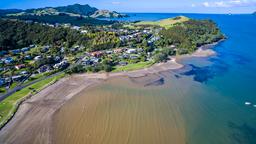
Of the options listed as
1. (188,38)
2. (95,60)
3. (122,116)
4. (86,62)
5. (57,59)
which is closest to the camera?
(122,116)

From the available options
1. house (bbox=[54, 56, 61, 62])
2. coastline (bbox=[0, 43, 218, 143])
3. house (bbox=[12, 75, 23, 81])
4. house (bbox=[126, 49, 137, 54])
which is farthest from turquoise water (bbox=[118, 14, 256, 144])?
house (bbox=[12, 75, 23, 81])

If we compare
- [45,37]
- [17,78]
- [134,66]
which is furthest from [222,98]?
[45,37]

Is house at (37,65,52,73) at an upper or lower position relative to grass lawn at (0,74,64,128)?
upper

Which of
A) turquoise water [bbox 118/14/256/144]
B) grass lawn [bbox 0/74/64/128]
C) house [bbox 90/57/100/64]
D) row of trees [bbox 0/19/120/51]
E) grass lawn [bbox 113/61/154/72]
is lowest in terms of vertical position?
turquoise water [bbox 118/14/256/144]

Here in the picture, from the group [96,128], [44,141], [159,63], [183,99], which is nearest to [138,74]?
[159,63]

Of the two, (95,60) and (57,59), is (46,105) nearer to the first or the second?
(95,60)

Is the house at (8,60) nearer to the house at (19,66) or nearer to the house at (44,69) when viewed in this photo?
the house at (19,66)

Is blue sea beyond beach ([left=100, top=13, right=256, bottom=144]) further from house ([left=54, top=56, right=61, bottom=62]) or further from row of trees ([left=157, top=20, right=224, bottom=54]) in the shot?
house ([left=54, top=56, right=61, bottom=62])

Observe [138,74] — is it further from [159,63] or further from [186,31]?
[186,31]
